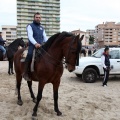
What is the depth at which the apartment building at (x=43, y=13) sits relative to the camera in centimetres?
10581

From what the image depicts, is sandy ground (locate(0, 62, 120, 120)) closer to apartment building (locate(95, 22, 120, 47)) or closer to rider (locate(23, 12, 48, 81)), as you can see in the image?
rider (locate(23, 12, 48, 81))

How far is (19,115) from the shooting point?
643 centimetres

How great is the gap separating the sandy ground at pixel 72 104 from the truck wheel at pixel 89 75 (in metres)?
1.20

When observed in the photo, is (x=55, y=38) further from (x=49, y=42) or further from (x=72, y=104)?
(x=72, y=104)

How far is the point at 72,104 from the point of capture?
755 cm

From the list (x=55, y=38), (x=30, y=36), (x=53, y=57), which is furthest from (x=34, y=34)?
(x=53, y=57)

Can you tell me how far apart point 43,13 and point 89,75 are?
104610 millimetres

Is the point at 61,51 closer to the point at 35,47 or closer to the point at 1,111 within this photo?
the point at 35,47

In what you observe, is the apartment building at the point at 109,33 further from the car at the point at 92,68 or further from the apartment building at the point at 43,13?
the car at the point at 92,68

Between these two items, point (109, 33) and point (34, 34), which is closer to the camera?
point (34, 34)

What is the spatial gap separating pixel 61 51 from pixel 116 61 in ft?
22.0

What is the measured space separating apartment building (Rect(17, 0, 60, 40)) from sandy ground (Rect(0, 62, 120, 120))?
94.5 metres

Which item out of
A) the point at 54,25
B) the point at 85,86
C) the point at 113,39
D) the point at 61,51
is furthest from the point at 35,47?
the point at 113,39

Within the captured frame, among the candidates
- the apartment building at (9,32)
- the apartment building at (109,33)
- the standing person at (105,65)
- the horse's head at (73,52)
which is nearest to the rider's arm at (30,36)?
the horse's head at (73,52)
